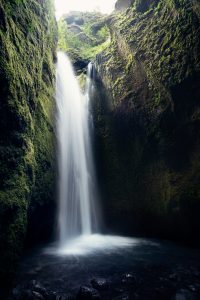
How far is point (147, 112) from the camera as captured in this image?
342 inches

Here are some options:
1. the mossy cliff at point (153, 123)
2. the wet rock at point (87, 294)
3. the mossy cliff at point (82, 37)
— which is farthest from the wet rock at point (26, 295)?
the mossy cliff at point (82, 37)

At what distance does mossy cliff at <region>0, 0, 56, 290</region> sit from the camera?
4633mm

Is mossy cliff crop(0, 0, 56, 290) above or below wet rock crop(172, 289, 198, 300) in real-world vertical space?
above

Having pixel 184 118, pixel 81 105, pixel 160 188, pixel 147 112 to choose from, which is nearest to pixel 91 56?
pixel 81 105

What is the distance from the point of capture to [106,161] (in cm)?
988

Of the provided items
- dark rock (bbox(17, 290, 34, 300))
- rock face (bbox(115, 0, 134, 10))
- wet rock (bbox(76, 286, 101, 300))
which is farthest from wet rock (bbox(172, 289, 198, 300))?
rock face (bbox(115, 0, 134, 10))

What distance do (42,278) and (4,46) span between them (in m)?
4.73

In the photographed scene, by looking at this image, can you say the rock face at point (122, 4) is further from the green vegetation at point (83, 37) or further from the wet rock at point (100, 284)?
the wet rock at point (100, 284)

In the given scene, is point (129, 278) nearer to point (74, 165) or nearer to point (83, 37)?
point (74, 165)

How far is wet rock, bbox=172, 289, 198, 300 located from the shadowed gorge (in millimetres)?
18

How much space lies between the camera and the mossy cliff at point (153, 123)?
24.5 feet

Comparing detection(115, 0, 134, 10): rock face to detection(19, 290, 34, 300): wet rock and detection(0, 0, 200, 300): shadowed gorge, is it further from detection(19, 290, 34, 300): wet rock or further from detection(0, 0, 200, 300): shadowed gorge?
detection(19, 290, 34, 300): wet rock

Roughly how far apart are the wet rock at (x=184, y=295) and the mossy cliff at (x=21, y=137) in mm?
2999

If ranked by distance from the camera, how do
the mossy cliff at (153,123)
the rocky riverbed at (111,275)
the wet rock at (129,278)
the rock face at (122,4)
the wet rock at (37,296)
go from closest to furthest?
the wet rock at (37,296) → the rocky riverbed at (111,275) → the wet rock at (129,278) → the mossy cliff at (153,123) → the rock face at (122,4)
